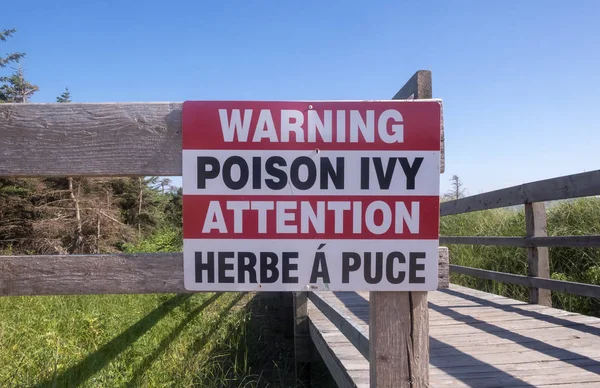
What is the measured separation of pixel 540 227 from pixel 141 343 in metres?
4.93

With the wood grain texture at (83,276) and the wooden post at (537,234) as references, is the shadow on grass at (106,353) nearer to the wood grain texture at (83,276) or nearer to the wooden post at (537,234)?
the wood grain texture at (83,276)

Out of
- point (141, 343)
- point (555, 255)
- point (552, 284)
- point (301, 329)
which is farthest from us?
point (555, 255)

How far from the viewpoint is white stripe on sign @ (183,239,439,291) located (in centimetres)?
144

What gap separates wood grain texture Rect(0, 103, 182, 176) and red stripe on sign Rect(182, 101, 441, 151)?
0.10m

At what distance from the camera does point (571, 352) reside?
267 cm

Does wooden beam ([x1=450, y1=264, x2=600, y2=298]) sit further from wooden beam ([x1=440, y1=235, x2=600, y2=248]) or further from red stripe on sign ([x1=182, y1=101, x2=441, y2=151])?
red stripe on sign ([x1=182, y1=101, x2=441, y2=151])

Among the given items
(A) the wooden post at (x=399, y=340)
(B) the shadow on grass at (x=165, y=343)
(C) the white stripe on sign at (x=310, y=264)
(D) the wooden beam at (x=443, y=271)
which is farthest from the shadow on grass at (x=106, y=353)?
(D) the wooden beam at (x=443, y=271)

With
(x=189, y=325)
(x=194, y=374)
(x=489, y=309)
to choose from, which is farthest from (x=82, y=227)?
(x=489, y=309)

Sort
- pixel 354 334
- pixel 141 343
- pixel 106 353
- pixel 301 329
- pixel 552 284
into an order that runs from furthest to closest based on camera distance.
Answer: pixel 141 343 < pixel 301 329 < pixel 106 353 < pixel 552 284 < pixel 354 334

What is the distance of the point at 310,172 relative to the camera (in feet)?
4.71

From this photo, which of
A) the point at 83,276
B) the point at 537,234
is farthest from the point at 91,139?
the point at 537,234

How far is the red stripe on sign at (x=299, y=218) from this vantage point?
1.43 metres

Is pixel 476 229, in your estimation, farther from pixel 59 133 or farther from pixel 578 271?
pixel 59 133

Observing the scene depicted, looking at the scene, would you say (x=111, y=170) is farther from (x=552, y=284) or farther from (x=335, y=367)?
(x=552, y=284)
